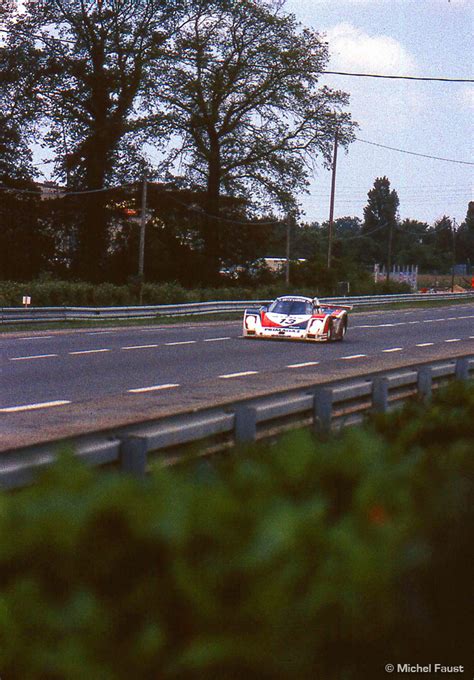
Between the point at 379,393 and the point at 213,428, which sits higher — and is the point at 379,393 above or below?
below

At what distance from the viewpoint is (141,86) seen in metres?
60.4

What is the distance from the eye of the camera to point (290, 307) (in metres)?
28.2

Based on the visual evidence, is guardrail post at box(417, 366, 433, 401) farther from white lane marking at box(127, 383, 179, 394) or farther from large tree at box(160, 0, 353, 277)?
large tree at box(160, 0, 353, 277)

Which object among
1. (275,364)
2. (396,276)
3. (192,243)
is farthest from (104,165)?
(396,276)

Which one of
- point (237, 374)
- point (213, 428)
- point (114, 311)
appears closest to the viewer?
point (213, 428)

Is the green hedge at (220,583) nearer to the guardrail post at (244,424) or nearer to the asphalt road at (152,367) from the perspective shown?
the guardrail post at (244,424)

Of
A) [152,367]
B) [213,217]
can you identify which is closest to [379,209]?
[213,217]

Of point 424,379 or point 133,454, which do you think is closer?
point 133,454

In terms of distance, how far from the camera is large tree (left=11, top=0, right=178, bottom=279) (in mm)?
58906

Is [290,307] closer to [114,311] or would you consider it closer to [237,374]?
[237,374]

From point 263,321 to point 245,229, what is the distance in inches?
1530

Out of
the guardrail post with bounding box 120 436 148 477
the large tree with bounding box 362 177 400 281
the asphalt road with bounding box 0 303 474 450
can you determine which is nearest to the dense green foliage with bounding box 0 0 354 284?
the asphalt road with bounding box 0 303 474 450

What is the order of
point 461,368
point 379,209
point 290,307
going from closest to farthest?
point 461,368 → point 290,307 → point 379,209

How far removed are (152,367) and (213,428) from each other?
42.6 feet
